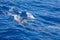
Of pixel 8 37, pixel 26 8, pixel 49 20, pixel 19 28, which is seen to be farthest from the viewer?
pixel 26 8

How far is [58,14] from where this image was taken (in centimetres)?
974

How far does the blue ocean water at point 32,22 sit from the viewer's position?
26.0 ft

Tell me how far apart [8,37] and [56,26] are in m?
2.20

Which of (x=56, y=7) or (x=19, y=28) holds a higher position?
(x=56, y=7)

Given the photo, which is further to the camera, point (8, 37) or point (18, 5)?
point (18, 5)

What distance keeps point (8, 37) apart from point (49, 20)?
2.33 metres

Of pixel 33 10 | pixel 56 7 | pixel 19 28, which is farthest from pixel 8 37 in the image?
pixel 56 7

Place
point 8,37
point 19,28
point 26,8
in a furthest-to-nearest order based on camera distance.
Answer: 1. point 26,8
2. point 19,28
3. point 8,37

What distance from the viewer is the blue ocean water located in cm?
794

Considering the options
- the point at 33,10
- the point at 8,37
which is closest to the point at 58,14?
the point at 33,10

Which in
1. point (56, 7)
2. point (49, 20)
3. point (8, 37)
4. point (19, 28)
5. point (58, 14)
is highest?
point (56, 7)

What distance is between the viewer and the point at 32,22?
29.1 feet

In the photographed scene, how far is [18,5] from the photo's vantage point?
11.0 m

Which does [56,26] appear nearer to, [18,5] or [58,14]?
[58,14]
